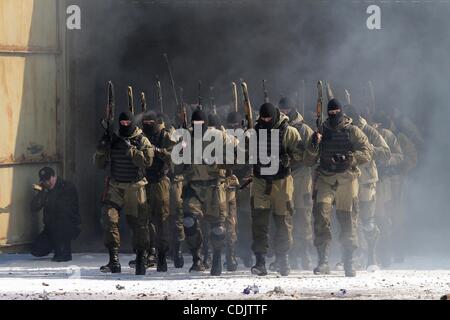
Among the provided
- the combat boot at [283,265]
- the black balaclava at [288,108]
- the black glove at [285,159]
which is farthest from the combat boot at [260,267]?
the black balaclava at [288,108]

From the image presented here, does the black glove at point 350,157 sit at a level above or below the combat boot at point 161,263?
above

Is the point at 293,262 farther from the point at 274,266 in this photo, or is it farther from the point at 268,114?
the point at 268,114

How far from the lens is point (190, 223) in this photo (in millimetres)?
15773

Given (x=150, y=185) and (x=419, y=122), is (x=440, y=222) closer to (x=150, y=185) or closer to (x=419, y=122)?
(x=419, y=122)

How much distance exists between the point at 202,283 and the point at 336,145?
225 centimetres

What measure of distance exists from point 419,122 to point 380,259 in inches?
106

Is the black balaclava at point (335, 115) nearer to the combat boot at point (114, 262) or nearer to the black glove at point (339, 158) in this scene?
the black glove at point (339, 158)

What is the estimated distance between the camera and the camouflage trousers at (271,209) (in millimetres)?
15484

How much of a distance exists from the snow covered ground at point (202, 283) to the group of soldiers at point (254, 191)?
0.27 meters

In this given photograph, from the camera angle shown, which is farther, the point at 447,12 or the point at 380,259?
the point at 447,12

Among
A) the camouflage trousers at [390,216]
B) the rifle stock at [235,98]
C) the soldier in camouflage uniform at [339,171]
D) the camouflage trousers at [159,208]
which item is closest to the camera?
the soldier in camouflage uniform at [339,171]

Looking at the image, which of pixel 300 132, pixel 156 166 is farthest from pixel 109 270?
pixel 300 132
